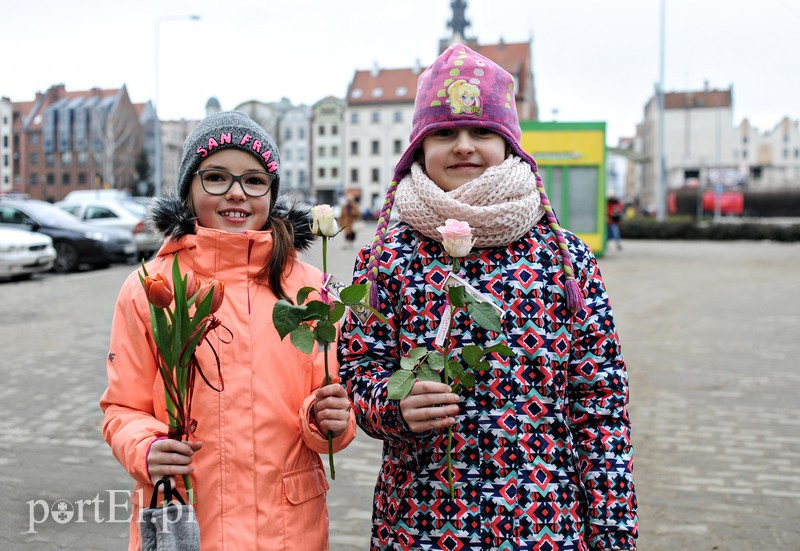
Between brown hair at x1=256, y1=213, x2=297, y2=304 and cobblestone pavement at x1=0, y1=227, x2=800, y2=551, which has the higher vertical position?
brown hair at x1=256, y1=213, x2=297, y2=304

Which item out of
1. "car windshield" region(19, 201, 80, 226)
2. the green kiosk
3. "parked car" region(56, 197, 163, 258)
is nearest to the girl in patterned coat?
"car windshield" region(19, 201, 80, 226)

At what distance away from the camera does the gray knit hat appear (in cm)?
235

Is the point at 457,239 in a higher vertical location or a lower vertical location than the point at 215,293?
higher

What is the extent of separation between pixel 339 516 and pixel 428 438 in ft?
8.54

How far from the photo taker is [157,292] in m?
1.76

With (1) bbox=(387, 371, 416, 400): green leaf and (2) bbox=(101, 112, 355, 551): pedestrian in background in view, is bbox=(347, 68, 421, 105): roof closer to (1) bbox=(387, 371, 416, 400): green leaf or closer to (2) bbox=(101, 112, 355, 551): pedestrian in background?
(2) bbox=(101, 112, 355, 551): pedestrian in background

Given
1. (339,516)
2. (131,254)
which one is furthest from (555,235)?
(131,254)

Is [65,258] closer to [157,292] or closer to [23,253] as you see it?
[23,253]

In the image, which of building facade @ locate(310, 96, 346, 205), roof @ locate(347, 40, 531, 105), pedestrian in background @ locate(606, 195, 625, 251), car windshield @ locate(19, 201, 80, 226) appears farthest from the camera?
building facade @ locate(310, 96, 346, 205)

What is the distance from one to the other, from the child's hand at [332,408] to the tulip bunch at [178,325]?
0.31 meters

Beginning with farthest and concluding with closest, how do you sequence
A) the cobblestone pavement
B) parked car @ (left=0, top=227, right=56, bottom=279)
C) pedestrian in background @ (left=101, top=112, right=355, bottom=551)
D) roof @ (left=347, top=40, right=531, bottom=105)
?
1. roof @ (left=347, top=40, right=531, bottom=105)
2. parked car @ (left=0, top=227, right=56, bottom=279)
3. the cobblestone pavement
4. pedestrian in background @ (left=101, top=112, right=355, bottom=551)

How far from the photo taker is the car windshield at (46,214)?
1847 cm

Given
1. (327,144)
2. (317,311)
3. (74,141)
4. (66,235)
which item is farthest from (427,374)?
(327,144)

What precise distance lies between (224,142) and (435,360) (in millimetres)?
936
